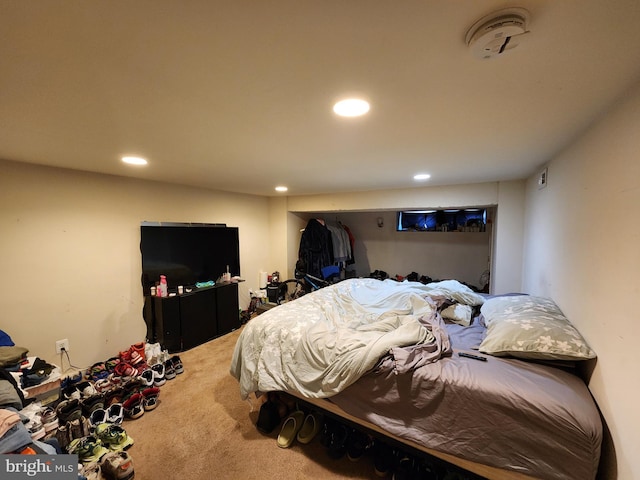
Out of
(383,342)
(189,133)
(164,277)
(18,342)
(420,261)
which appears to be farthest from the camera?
(420,261)

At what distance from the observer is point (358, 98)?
3.44 feet

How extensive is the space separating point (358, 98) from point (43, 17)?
93 cm

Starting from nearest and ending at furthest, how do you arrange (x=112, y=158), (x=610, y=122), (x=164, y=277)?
(x=610, y=122), (x=112, y=158), (x=164, y=277)

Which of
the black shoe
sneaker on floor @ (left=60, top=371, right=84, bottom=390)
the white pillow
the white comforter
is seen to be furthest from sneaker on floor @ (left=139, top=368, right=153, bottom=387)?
the white pillow

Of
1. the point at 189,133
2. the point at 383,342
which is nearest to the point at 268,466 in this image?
the point at 383,342

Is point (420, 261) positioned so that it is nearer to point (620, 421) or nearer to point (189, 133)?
point (620, 421)

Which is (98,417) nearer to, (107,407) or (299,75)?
(107,407)

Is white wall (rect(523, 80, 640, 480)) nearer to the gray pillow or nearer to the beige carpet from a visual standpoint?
the gray pillow

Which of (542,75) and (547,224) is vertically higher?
(542,75)

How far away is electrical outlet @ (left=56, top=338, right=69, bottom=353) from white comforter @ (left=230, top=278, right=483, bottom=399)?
5.77 feet

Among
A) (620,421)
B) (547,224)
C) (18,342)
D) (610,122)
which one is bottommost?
(18,342)

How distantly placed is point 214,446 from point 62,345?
6.19ft

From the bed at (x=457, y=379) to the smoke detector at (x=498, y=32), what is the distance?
1412mm

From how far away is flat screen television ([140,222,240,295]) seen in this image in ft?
9.94
